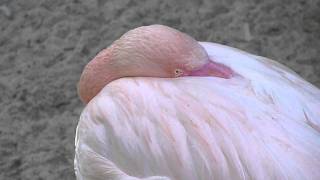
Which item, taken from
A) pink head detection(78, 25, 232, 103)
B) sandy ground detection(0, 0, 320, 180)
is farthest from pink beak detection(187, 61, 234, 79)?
sandy ground detection(0, 0, 320, 180)

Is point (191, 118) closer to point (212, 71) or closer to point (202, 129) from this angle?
point (202, 129)

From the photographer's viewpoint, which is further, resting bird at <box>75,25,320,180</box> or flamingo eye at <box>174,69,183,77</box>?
flamingo eye at <box>174,69,183,77</box>

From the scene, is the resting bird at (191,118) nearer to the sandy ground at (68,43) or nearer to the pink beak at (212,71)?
the pink beak at (212,71)

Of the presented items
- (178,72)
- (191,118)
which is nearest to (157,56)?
(178,72)

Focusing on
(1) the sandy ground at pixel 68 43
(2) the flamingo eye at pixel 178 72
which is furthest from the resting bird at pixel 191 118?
(1) the sandy ground at pixel 68 43

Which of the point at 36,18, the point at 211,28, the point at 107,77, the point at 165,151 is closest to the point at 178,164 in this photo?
the point at 165,151

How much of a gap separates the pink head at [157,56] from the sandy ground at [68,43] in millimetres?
911

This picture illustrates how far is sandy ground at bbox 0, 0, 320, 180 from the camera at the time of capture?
2730 mm

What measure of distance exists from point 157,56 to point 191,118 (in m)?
0.23

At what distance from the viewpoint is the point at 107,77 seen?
187cm

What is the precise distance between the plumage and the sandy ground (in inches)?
38.2

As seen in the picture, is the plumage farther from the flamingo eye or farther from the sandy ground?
the sandy ground

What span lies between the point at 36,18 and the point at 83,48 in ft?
1.17

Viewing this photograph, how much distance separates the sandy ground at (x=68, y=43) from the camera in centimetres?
273
